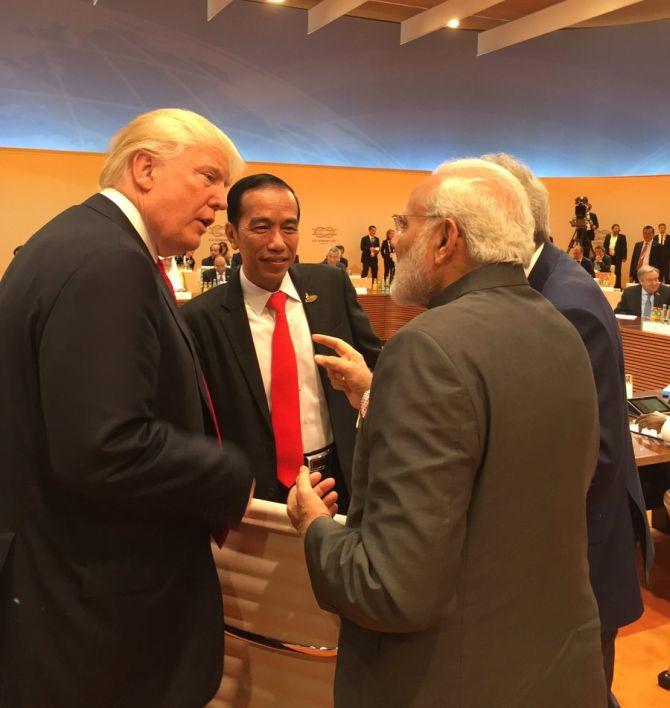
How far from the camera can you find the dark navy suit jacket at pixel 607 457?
1587mm

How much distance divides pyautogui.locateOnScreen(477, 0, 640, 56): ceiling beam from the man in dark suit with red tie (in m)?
12.6

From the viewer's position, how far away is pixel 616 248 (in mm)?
16125

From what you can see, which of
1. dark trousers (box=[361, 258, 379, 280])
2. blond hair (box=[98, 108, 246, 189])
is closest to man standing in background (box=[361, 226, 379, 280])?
dark trousers (box=[361, 258, 379, 280])

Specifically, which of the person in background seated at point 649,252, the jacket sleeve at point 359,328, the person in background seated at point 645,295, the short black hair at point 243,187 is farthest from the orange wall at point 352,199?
the jacket sleeve at point 359,328

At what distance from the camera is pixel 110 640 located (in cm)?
128

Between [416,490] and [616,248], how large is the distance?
1656 cm

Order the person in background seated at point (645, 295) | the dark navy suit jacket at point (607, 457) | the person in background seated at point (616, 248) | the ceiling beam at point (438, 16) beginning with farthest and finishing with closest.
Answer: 1. the person in background seated at point (616, 248)
2. the ceiling beam at point (438, 16)
3. the person in background seated at point (645, 295)
4. the dark navy suit jacket at point (607, 457)

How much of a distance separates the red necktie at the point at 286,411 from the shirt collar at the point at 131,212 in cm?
76

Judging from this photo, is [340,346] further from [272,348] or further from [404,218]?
[404,218]

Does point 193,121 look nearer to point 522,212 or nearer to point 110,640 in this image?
point 522,212

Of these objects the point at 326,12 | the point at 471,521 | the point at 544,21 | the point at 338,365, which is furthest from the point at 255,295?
the point at 544,21

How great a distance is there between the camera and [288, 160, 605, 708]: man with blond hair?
0.99 meters

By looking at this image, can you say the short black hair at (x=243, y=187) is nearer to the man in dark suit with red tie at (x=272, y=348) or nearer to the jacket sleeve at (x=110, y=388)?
the man in dark suit with red tie at (x=272, y=348)

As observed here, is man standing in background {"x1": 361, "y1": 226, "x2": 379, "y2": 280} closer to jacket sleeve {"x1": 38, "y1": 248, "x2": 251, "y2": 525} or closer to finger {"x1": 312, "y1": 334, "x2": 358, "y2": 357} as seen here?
finger {"x1": 312, "y1": 334, "x2": 358, "y2": 357}
